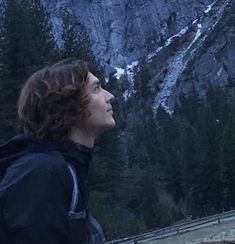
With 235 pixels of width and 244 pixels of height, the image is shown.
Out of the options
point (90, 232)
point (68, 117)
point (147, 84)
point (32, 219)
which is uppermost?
point (68, 117)

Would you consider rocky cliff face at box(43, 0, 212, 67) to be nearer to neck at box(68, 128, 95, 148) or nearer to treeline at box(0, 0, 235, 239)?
treeline at box(0, 0, 235, 239)

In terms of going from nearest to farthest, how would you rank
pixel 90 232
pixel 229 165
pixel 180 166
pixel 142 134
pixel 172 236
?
pixel 90 232 → pixel 172 236 → pixel 229 165 → pixel 180 166 → pixel 142 134

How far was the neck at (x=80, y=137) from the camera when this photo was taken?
250cm

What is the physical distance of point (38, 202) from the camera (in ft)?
7.05

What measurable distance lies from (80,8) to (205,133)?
112 metres

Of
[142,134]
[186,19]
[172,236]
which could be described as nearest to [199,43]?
[186,19]

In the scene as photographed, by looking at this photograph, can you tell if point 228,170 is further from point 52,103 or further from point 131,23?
point 131,23

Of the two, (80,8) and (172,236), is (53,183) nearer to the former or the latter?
(172,236)

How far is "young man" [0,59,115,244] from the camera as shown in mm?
2146

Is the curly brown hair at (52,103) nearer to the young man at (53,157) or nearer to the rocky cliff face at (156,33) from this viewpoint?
the young man at (53,157)

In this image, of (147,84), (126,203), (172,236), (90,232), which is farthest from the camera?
(147,84)

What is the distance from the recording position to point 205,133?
2559 inches

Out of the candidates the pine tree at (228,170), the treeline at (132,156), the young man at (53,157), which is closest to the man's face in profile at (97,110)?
the young man at (53,157)

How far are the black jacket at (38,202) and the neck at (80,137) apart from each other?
0.21 meters
